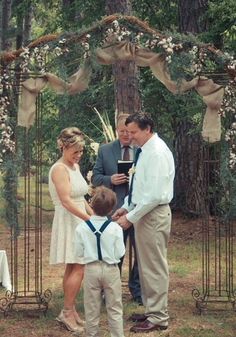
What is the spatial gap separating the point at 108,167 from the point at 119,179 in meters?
0.29

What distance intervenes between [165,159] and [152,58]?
1.18 metres

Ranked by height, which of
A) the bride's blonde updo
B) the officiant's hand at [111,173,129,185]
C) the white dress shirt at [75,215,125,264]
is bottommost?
the white dress shirt at [75,215,125,264]

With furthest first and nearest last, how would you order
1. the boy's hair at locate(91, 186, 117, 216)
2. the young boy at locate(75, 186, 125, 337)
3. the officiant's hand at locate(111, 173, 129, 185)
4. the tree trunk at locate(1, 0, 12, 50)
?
the tree trunk at locate(1, 0, 12, 50) → the officiant's hand at locate(111, 173, 129, 185) → the young boy at locate(75, 186, 125, 337) → the boy's hair at locate(91, 186, 117, 216)

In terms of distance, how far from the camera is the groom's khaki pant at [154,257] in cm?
593

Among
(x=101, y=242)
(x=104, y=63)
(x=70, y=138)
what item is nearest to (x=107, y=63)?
(x=104, y=63)

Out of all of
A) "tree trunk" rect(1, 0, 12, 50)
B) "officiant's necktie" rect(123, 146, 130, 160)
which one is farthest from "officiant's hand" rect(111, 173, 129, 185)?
"tree trunk" rect(1, 0, 12, 50)

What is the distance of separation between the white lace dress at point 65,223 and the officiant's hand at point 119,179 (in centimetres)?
54

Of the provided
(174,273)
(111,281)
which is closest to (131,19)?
(111,281)

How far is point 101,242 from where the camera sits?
5.29 metres

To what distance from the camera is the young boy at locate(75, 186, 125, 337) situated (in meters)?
5.28

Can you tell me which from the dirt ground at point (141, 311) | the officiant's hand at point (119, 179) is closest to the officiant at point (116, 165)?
the officiant's hand at point (119, 179)

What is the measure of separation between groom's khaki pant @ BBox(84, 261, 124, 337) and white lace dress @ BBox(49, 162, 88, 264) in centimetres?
81

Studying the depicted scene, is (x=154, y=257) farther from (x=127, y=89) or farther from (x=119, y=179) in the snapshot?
(x=127, y=89)

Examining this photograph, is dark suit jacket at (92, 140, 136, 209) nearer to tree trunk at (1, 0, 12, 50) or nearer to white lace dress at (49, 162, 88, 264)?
white lace dress at (49, 162, 88, 264)
